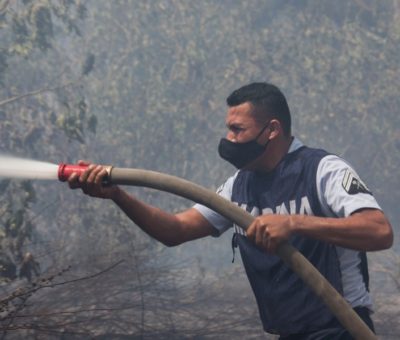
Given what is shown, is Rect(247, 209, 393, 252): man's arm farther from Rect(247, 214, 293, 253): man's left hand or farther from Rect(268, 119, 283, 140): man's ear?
Rect(268, 119, 283, 140): man's ear

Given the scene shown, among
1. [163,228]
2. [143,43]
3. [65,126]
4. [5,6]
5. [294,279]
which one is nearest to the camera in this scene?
[294,279]

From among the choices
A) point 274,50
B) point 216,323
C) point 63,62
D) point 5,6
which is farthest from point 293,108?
point 216,323

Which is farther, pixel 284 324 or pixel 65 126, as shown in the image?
pixel 65 126

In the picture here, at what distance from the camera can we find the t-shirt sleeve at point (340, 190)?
2809 mm

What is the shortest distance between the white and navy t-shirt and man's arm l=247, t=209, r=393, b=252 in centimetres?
8

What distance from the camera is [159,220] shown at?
11.0 feet

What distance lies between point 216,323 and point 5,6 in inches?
222

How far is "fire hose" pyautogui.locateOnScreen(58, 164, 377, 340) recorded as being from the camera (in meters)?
2.72

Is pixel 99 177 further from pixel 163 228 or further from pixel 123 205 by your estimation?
pixel 163 228

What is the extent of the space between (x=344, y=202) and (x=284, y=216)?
29 centimetres

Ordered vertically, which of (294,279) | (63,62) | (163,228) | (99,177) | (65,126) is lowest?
(294,279)

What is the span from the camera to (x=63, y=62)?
15.3m

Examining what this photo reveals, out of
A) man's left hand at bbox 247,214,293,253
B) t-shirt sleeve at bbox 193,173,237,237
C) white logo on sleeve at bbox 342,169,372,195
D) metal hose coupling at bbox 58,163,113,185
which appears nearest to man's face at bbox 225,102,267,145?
t-shirt sleeve at bbox 193,173,237,237

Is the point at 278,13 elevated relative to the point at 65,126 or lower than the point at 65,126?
elevated
